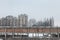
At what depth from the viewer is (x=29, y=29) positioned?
22.7 m

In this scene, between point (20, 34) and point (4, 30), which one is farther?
point (20, 34)

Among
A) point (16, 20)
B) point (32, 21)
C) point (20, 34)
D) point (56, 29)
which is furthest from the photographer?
point (16, 20)

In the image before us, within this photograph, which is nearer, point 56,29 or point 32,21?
point 56,29

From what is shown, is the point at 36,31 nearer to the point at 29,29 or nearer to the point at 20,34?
the point at 29,29

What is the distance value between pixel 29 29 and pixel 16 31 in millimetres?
2182

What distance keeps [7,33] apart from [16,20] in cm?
3313

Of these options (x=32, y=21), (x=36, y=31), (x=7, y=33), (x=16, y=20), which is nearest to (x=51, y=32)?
(x=36, y=31)

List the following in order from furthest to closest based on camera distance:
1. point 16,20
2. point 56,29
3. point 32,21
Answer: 1. point 16,20
2. point 32,21
3. point 56,29

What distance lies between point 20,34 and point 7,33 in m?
2.34

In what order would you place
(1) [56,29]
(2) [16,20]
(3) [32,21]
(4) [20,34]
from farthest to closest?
(2) [16,20], (3) [32,21], (4) [20,34], (1) [56,29]

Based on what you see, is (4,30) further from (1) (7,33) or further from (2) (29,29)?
(2) (29,29)

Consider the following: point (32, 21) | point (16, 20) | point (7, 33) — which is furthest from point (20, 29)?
point (16, 20)

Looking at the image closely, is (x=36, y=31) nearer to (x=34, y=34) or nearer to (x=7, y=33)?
(x=34, y=34)

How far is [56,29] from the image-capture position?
22.6 meters
